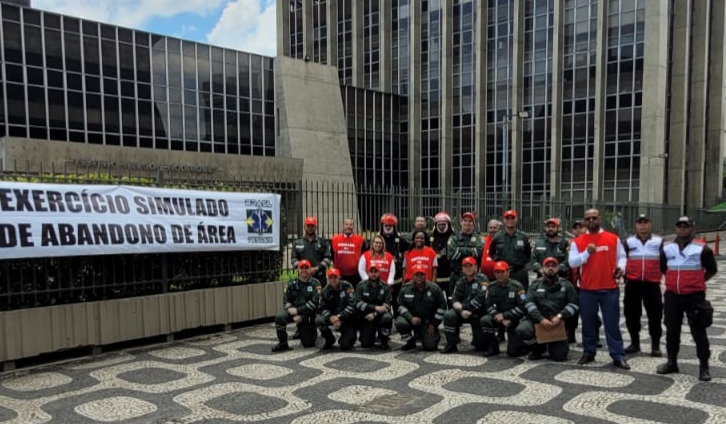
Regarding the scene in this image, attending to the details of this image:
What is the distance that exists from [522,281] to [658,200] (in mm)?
37329

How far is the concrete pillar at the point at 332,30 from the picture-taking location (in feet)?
184

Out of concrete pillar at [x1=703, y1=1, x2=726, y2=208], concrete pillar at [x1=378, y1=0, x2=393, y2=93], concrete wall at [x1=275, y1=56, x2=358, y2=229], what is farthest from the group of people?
concrete pillar at [x1=703, y1=1, x2=726, y2=208]

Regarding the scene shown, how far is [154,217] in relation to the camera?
791cm

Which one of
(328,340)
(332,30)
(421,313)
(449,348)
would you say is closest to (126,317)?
(328,340)

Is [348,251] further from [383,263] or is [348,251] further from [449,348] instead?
[449,348]

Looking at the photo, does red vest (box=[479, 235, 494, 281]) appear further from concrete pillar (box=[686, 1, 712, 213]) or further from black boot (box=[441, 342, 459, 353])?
concrete pillar (box=[686, 1, 712, 213])

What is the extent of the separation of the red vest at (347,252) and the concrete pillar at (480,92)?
128 ft

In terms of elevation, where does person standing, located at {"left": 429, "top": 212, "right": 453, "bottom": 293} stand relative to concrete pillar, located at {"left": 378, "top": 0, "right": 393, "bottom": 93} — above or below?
below

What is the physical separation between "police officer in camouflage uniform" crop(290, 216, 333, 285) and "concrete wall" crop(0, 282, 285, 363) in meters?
1.08

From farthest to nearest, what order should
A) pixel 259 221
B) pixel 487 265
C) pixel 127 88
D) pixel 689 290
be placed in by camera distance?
pixel 127 88
pixel 259 221
pixel 487 265
pixel 689 290

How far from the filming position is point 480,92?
156 ft

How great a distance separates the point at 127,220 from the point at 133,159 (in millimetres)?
24460

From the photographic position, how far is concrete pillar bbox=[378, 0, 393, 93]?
172 ft

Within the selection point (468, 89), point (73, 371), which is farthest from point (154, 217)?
point (468, 89)
